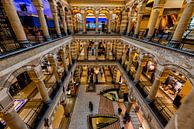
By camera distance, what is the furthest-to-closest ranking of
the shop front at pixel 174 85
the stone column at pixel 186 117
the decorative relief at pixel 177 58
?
the shop front at pixel 174 85, the decorative relief at pixel 177 58, the stone column at pixel 186 117

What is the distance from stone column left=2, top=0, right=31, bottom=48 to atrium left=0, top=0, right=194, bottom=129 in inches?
1.2

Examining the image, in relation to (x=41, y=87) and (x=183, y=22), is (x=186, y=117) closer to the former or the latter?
(x=183, y=22)

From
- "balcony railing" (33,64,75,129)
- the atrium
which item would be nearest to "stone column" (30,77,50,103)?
the atrium

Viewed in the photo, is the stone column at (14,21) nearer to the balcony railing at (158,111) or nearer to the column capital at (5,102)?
the column capital at (5,102)

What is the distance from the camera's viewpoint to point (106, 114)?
43.2ft

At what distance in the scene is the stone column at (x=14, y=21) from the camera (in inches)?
200

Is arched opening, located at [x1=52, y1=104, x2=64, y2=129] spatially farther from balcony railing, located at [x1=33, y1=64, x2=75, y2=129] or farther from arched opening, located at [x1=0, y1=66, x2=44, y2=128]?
arched opening, located at [x1=0, y1=66, x2=44, y2=128]

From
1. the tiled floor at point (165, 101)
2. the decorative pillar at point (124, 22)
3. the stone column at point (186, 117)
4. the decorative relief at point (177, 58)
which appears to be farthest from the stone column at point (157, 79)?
the decorative pillar at point (124, 22)

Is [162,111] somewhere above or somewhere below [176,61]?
below

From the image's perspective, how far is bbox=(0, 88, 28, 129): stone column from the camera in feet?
13.9

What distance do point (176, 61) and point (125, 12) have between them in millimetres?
11822

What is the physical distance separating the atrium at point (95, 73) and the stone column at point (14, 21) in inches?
1.2

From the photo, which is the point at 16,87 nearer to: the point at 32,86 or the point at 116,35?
the point at 32,86

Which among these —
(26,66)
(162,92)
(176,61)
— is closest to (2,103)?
(26,66)
